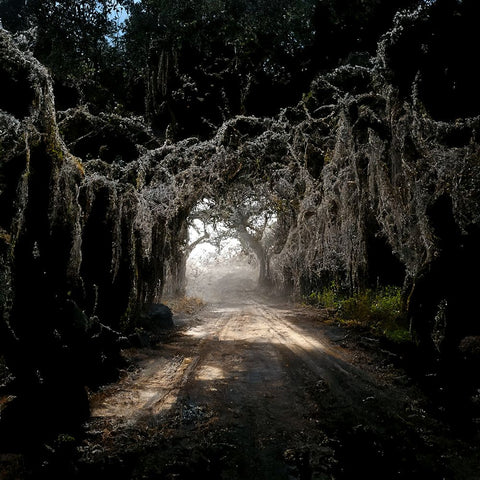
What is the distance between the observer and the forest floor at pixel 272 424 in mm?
2326

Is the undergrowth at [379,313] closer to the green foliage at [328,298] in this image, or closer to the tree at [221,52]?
the green foliage at [328,298]

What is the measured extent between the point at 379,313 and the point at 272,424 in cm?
555

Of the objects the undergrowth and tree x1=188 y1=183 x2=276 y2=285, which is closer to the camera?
the undergrowth

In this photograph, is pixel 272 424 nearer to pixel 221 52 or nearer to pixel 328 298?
pixel 221 52

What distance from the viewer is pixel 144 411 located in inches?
132

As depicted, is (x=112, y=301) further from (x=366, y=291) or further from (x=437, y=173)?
(x=366, y=291)

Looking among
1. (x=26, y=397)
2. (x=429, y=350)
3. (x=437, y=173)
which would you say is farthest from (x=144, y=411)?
(x=437, y=173)

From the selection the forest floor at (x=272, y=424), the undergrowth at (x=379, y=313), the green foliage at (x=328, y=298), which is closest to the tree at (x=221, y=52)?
the undergrowth at (x=379, y=313)

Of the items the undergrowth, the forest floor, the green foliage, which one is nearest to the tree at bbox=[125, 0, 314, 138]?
the undergrowth

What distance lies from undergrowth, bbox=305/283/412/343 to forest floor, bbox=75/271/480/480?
1016 mm

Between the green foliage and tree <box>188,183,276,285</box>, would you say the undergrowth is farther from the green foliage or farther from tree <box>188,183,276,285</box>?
tree <box>188,183,276,285</box>

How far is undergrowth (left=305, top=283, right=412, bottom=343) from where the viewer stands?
6109 mm

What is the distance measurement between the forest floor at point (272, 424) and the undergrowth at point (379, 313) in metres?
1.02

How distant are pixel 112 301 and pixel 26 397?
208 centimetres
